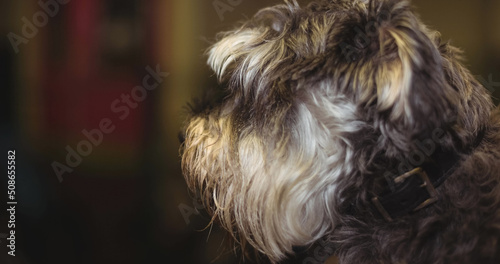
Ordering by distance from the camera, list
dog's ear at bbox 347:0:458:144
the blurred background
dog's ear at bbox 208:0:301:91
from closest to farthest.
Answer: dog's ear at bbox 347:0:458:144
dog's ear at bbox 208:0:301:91
the blurred background

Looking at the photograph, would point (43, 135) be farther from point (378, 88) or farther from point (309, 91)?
point (378, 88)

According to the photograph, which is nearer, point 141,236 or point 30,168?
point 30,168

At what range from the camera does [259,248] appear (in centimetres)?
170

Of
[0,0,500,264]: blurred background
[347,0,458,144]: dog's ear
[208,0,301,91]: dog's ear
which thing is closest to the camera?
[347,0,458,144]: dog's ear

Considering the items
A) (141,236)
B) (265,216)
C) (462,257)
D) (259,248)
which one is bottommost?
(141,236)

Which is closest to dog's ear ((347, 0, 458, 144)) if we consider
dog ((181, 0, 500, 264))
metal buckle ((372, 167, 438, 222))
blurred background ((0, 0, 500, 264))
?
dog ((181, 0, 500, 264))

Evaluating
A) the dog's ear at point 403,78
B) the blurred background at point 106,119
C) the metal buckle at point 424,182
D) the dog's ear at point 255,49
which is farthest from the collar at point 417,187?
the blurred background at point 106,119

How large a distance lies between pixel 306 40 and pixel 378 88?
0.37 m

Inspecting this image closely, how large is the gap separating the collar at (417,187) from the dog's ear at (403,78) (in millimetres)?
117

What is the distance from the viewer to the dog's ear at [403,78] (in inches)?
48.3

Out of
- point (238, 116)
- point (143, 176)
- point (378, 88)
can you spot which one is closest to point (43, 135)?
point (143, 176)

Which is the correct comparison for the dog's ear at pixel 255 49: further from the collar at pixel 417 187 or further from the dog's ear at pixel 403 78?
the collar at pixel 417 187

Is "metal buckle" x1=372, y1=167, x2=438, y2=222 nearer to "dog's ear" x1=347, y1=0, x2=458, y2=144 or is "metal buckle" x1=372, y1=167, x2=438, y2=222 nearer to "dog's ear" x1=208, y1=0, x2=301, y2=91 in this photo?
"dog's ear" x1=347, y1=0, x2=458, y2=144

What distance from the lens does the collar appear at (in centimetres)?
130
